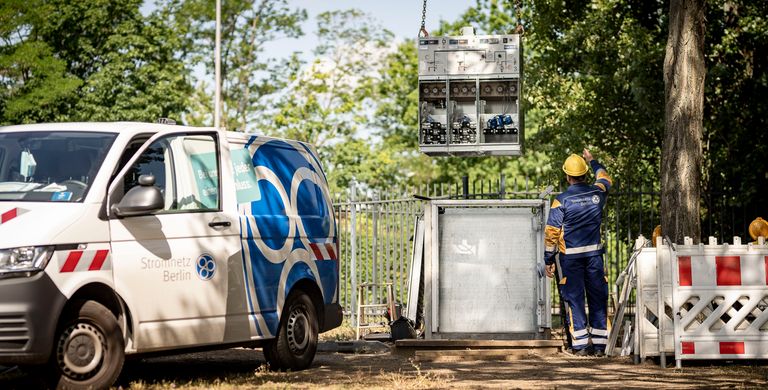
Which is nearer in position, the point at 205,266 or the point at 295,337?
the point at 205,266

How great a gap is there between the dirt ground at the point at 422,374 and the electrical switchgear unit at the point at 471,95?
4687 millimetres

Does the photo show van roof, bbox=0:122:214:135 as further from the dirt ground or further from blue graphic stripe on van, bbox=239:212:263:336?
the dirt ground

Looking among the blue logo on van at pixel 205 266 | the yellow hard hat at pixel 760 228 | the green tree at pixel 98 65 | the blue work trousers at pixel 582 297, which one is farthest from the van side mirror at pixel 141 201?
the green tree at pixel 98 65

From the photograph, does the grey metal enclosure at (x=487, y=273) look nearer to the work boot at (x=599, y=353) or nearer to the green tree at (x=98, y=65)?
the work boot at (x=599, y=353)

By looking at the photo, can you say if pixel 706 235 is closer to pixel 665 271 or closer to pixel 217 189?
pixel 665 271

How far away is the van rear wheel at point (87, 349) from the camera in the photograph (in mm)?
8594

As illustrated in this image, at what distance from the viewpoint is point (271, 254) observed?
10.7 metres

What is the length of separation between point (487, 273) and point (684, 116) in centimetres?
300

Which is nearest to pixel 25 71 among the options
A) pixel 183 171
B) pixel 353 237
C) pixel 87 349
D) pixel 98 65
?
pixel 98 65

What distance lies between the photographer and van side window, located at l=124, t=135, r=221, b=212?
31.6ft

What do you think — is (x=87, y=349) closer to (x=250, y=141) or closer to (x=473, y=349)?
(x=250, y=141)

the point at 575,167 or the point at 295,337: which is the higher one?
the point at 575,167

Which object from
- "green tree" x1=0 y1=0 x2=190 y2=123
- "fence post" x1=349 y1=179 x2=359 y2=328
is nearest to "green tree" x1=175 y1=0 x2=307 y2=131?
"green tree" x1=0 y1=0 x2=190 y2=123

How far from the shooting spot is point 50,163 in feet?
30.6
